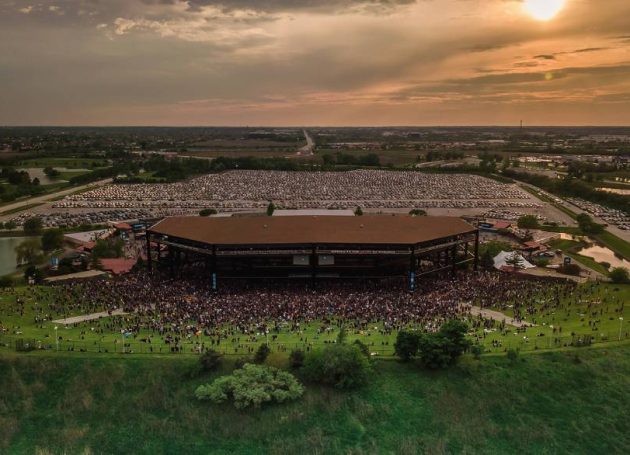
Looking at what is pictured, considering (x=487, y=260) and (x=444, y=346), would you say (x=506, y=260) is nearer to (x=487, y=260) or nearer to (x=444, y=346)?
(x=487, y=260)

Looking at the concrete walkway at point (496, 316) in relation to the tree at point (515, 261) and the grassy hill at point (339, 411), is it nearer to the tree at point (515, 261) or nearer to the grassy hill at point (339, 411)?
the grassy hill at point (339, 411)

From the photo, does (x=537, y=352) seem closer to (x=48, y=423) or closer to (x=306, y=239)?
(x=306, y=239)

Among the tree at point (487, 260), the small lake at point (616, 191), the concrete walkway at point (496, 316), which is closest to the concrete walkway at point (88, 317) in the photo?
the concrete walkway at point (496, 316)

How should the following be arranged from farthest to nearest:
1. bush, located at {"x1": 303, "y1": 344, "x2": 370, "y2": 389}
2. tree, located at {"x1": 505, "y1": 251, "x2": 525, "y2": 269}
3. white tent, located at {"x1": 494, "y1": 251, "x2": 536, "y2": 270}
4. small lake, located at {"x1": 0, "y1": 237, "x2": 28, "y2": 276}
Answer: small lake, located at {"x1": 0, "y1": 237, "x2": 28, "y2": 276}
white tent, located at {"x1": 494, "y1": 251, "x2": 536, "y2": 270}
tree, located at {"x1": 505, "y1": 251, "x2": 525, "y2": 269}
bush, located at {"x1": 303, "y1": 344, "x2": 370, "y2": 389}

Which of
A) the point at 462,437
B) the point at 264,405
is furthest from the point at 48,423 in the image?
the point at 462,437

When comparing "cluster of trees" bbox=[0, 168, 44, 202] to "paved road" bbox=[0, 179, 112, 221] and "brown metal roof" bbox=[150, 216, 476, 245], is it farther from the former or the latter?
"brown metal roof" bbox=[150, 216, 476, 245]

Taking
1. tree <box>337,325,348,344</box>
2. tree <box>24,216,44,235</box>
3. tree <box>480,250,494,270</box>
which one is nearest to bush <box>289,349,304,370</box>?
tree <box>337,325,348,344</box>
